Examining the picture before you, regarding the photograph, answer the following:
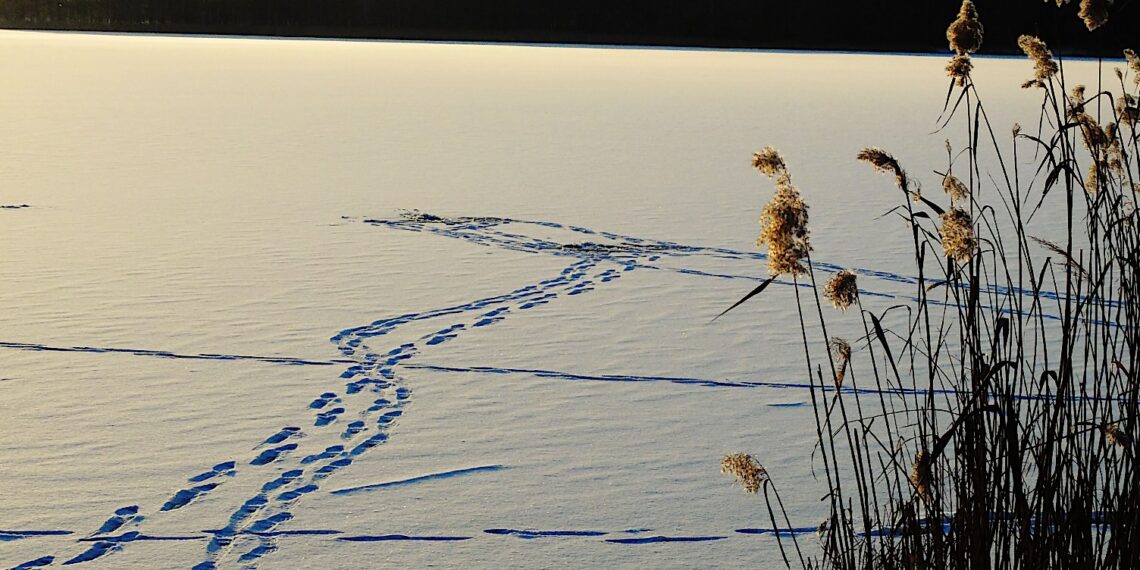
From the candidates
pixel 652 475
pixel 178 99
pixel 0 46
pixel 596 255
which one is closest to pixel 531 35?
pixel 0 46

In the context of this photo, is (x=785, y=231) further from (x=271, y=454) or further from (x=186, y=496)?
(x=271, y=454)

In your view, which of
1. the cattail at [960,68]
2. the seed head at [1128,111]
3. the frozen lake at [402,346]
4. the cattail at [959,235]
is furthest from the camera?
the frozen lake at [402,346]

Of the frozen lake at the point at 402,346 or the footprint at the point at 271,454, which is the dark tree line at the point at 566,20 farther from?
the footprint at the point at 271,454

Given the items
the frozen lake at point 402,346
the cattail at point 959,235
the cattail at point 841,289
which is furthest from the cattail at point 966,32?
the frozen lake at point 402,346

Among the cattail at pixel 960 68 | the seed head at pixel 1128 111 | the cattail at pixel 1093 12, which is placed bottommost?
the seed head at pixel 1128 111

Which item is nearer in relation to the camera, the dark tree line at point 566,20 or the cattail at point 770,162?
the cattail at point 770,162

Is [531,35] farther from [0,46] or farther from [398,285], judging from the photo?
[398,285]

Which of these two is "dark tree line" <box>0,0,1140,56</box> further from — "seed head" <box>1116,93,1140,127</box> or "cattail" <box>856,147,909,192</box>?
"cattail" <box>856,147,909,192</box>
